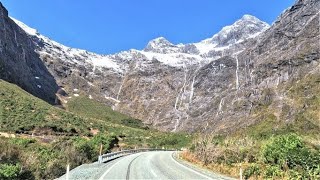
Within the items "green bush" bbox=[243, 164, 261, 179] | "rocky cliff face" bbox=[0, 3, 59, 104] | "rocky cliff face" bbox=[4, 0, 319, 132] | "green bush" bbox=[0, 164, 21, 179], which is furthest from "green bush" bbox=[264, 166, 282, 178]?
"rocky cliff face" bbox=[0, 3, 59, 104]

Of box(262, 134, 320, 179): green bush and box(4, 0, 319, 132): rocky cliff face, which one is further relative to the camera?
box(4, 0, 319, 132): rocky cliff face

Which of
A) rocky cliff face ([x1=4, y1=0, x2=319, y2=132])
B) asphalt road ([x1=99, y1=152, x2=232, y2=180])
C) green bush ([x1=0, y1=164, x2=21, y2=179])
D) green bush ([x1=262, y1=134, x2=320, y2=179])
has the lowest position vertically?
green bush ([x1=0, y1=164, x2=21, y2=179])

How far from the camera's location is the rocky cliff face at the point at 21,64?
134625 millimetres

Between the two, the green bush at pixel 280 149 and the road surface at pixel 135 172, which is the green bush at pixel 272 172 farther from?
the road surface at pixel 135 172

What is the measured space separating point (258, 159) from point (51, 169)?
1370 cm

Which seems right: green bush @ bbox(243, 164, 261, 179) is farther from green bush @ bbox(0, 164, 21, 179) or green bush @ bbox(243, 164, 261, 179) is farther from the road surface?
green bush @ bbox(0, 164, 21, 179)

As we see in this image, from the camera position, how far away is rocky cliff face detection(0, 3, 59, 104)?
135 m

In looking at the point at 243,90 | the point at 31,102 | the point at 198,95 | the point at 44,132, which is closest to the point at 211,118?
the point at 243,90

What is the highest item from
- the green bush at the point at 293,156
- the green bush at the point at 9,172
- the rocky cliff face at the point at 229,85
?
the rocky cliff face at the point at 229,85

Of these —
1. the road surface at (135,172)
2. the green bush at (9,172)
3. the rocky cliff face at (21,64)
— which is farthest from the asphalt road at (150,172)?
the rocky cliff face at (21,64)

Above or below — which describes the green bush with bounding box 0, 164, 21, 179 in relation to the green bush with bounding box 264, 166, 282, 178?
below

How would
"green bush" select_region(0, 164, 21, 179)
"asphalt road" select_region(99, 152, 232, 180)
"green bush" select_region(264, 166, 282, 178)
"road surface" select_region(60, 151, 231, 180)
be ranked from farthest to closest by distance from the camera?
"asphalt road" select_region(99, 152, 232, 180) → "road surface" select_region(60, 151, 231, 180) → "green bush" select_region(264, 166, 282, 178) → "green bush" select_region(0, 164, 21, 179)

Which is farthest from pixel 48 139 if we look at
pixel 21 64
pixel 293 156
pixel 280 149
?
pixel 21 64

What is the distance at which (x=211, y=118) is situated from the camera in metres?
143
